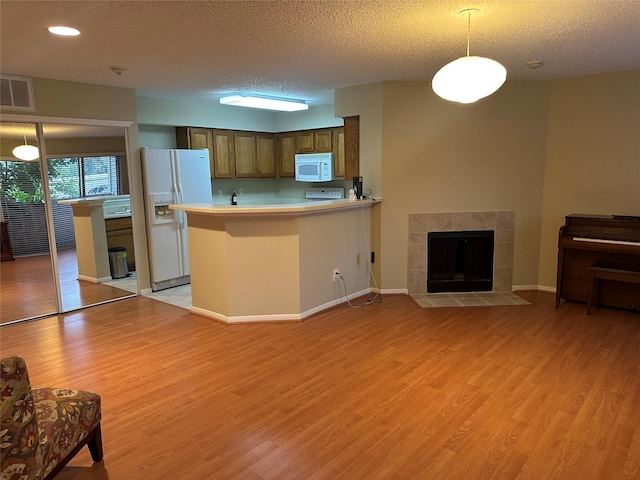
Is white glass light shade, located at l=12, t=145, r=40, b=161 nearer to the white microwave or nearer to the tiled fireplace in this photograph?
the white microwave

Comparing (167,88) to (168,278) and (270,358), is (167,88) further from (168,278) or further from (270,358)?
(270,358)

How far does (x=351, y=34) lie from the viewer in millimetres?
3041

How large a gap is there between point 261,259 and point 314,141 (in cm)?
310

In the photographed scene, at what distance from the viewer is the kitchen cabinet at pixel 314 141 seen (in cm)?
645

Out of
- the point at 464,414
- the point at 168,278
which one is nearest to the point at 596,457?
the point at 464,414

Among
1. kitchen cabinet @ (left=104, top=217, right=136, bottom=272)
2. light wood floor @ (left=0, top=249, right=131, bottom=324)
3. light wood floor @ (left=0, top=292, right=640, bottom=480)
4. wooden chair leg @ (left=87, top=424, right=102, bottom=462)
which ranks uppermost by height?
kitchen cabinet @ (left=104, top=217, right=136, bottom=272)

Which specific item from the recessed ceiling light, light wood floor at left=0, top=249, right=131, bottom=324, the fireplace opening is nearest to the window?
light wood floor at left=0, top=249, right=131, bottom=324

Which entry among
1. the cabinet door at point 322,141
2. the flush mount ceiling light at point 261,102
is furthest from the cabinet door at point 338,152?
the flush mount ceiling light at point 261,102

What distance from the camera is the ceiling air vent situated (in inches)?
156

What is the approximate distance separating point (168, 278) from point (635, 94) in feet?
18.4

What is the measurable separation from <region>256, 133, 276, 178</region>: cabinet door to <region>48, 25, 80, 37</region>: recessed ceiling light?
13.3 ft

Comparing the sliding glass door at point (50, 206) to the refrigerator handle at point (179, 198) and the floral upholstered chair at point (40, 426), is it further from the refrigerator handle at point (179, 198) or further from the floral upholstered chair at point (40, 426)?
the floral upholstered chair at point (40, 426)

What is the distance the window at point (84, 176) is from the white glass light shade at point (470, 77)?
3827mm

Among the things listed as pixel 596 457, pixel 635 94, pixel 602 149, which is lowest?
pixel 596 457
